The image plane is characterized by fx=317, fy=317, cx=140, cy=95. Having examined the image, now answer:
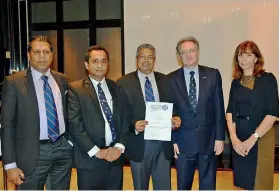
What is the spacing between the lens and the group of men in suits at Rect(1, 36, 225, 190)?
94.2 inches

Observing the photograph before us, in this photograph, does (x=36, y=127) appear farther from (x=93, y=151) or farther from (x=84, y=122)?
(x=93, y=151)

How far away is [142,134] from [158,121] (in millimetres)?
187

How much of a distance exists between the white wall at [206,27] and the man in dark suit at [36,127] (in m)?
2.86

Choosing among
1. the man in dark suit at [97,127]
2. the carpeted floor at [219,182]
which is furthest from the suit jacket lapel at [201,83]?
the carpeted floor at [219,182]

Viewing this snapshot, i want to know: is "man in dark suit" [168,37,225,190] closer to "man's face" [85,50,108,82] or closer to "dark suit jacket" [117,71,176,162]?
Answer: "dark suit jacket" [117,71,176,162]

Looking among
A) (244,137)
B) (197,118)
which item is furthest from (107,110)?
(244,137)

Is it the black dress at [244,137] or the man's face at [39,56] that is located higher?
the man's face at [39,56]

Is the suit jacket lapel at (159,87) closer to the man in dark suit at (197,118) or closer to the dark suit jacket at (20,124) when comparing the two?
the man in dark suit at (197,118)

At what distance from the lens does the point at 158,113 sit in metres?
2.72

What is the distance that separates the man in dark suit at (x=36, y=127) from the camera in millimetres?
2350

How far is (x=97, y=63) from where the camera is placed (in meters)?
2.55

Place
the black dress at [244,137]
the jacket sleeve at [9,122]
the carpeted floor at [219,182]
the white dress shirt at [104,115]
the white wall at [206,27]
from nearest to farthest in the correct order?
the jacket sleeve at [9,122] → the white dress shirt at [104,115] → the black dress at [244,137] → the carpeted floor at [219,182] → the white wall at [206,27]

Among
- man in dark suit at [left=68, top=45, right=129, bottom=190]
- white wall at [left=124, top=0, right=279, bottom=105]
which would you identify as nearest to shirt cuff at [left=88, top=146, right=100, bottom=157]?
man in dark suit at [left=68, top=45, right=129, bottom=190]

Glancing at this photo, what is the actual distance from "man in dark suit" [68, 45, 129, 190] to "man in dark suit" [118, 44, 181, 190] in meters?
0.16
